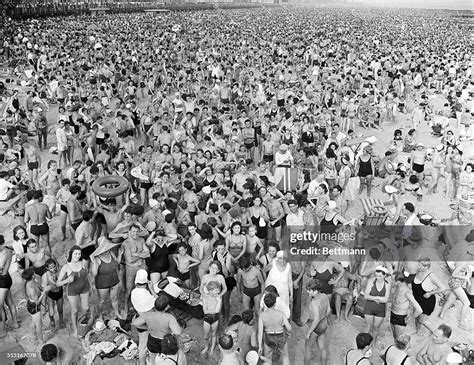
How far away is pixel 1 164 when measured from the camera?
360 inches

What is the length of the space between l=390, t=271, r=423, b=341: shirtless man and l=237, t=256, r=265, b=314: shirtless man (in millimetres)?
1566

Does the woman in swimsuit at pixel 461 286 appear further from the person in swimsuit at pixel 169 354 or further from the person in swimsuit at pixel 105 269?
the person in swimsuit at pixel 105 269

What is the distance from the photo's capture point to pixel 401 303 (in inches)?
204

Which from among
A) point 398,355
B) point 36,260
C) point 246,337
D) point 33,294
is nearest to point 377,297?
point 398,355

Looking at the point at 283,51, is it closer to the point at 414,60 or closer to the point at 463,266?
the point at 414,60

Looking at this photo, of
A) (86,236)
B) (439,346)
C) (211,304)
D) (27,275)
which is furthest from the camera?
(86,236)

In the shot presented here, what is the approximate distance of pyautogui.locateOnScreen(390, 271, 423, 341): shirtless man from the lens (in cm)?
513

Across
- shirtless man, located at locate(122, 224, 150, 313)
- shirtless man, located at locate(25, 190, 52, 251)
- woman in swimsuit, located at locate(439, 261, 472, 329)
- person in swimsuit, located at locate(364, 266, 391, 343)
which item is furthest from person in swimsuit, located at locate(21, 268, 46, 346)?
woman in swimsuit, located at locate(439, 261, 472, 329)

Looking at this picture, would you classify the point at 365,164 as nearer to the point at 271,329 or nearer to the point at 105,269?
the point at 271,329

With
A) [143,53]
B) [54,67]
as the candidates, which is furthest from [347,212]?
[143,53]

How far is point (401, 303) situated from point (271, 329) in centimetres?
171

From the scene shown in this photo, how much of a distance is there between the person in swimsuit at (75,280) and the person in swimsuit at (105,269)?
137 millimetres

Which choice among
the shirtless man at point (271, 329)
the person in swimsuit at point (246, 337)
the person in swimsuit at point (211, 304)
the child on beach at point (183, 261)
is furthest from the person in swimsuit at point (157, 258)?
the shirtless man at point (271, 329)

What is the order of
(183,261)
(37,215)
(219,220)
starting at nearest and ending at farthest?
(183,261) → (219,220) → (37,215)
